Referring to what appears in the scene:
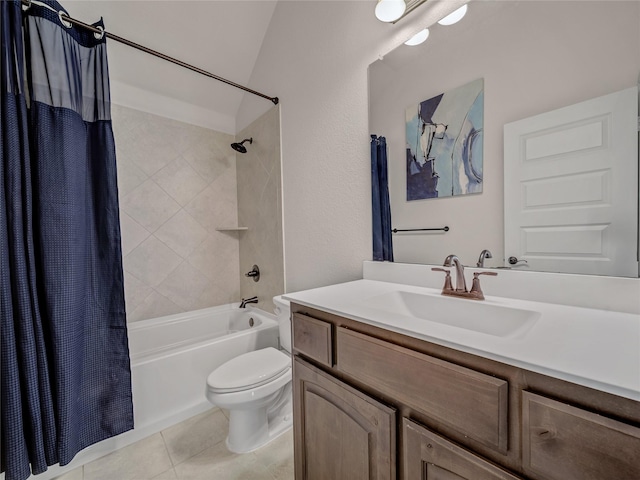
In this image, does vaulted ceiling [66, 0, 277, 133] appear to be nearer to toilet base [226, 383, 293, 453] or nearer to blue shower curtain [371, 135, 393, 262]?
blue shower curtain [371, 135, 393, 262]

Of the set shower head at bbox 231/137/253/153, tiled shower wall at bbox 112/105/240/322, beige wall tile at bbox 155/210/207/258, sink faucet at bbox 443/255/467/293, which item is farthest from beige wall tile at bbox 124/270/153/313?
sink faucet at bbox 443/255/467/293

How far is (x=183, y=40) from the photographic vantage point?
1962 millimetres

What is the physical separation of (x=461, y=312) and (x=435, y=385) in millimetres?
380

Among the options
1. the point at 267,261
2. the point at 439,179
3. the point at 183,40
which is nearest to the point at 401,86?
the point at 439,179

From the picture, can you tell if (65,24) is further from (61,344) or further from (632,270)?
(632,270)

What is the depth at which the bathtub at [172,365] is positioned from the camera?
57.9 inches

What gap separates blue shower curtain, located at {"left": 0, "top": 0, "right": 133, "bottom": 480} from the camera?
1028 millimetres

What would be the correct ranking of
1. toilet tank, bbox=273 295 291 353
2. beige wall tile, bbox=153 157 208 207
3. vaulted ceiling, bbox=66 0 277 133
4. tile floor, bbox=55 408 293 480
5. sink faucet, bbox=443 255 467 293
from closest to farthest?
sink faucet, bbox=443 255 467 293 < tile floor, bbox=55 408 293 480 < toilet tank, bbox=273 295 291 353 < vaulted ceiling, bbox=66 0 277 133 < beige wall tile, bbox=153 157 208 207

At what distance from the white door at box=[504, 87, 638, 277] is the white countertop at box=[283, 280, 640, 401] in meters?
0.17

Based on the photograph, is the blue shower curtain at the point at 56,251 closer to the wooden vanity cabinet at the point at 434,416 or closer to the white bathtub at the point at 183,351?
the white bathtub at the point at 183,351

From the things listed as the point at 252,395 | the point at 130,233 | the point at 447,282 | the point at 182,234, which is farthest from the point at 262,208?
the point at 447,282

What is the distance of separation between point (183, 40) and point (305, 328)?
2.27m

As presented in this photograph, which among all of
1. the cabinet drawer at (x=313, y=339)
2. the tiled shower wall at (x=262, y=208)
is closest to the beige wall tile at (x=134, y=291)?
the tiled shower wall at (x=262, y=208)

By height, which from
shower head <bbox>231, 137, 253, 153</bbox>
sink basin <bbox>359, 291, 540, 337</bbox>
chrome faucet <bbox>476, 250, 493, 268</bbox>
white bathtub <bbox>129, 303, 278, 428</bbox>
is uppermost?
shower head <bbox>231, 137, 253, 153</bbox>
